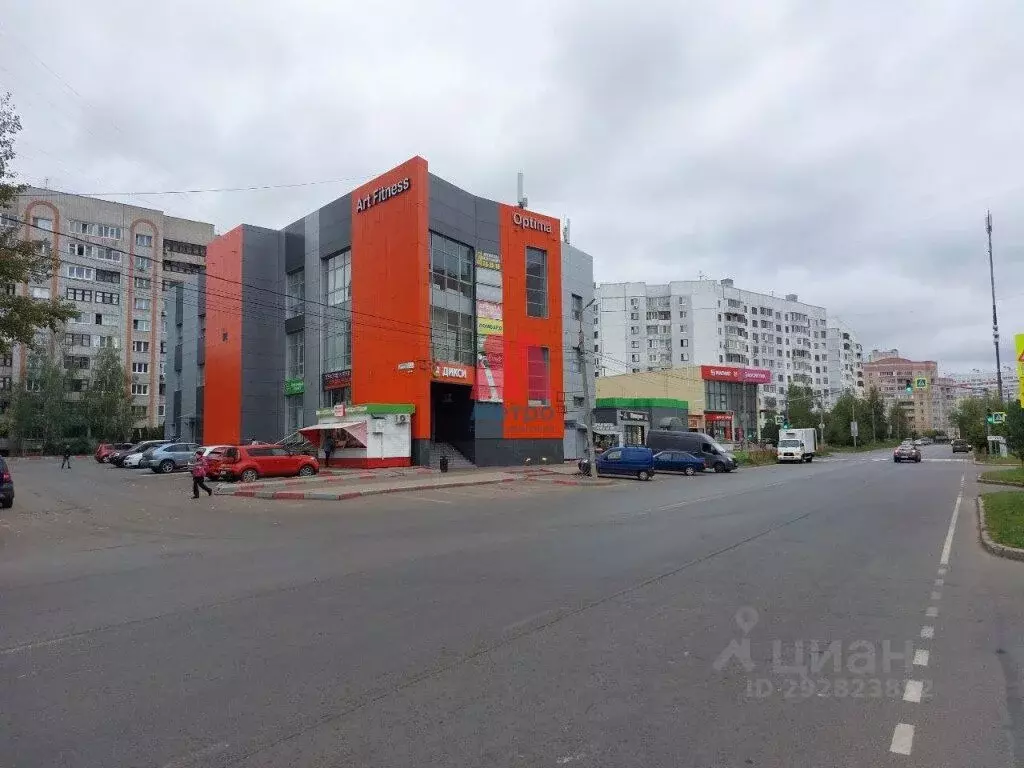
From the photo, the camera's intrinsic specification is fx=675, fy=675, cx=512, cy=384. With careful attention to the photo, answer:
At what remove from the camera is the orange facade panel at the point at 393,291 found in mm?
37062

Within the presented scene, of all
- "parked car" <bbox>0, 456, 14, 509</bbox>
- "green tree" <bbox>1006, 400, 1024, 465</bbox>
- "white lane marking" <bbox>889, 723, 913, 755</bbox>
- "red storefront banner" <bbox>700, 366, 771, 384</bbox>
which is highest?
"red storefront banner" <bbox>700, 366, 771, 384</bbox>

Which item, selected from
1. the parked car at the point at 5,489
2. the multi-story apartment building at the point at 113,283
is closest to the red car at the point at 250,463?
the parked car at the point at 5,489

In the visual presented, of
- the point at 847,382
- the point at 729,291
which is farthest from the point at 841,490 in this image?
the point at 847,382

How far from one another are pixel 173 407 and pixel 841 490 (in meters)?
55.6

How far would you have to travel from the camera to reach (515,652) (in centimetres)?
555

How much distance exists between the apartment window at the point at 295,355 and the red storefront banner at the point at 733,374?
5109cm

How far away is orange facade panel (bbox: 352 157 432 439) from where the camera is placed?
37.1 metres

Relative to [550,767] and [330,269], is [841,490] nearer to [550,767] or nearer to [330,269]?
[550,767]

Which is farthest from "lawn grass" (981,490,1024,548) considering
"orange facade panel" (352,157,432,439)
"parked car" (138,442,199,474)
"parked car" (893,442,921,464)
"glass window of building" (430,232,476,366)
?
"parked car" (138,442,199,474)

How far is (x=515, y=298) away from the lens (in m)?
43.8

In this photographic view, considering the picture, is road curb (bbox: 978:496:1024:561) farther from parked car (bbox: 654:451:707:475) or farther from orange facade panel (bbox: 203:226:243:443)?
orange facade panel (bbox: 203:226:243:443)

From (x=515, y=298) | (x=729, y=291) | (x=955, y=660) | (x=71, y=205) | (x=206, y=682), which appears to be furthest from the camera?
(x=729, y=291)

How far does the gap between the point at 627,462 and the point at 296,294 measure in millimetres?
27450

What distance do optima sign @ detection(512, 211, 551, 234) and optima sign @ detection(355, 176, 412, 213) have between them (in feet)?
28.3
